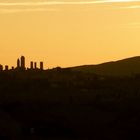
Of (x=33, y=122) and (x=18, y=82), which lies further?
(x=18, y=82)

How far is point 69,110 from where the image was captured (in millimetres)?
82500

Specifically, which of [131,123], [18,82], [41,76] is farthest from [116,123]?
[41,76]

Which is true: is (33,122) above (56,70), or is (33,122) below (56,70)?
below

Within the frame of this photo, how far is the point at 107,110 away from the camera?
8231 centimetres

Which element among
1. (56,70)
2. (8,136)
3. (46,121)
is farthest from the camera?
(56,70)

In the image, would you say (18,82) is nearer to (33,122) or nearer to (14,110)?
(14,110)

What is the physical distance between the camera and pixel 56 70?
153500 millimetres

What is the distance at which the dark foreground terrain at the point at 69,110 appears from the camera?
2554 inches

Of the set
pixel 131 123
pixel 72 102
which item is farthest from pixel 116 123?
pixel 72 102

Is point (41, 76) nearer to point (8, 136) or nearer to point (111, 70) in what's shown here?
point (111, 70)

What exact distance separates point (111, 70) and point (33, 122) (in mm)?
127361

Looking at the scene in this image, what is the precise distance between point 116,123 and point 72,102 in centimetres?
1968

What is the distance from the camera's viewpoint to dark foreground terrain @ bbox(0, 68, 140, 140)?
213ft

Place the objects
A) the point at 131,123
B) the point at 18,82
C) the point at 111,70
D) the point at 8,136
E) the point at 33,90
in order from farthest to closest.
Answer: the point at 111,70
the point at 18,82
the point at 33,90
the point at 131,123
the point at 8,136
